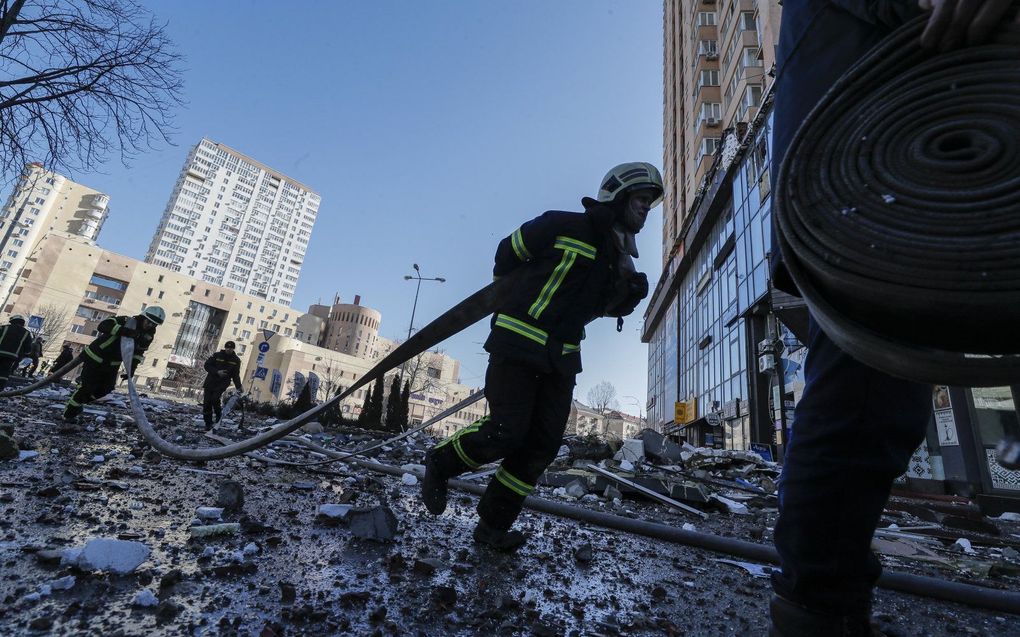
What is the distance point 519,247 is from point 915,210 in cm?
192

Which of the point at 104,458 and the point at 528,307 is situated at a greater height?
the point at 528,307

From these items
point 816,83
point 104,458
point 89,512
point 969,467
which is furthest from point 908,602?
point 969,467

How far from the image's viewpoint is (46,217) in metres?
86.7

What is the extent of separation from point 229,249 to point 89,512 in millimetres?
126442

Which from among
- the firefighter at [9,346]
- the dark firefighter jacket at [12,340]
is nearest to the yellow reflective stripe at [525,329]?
the firefighter at [9,346]

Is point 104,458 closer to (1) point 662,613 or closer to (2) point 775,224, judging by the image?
(1) point 662,613

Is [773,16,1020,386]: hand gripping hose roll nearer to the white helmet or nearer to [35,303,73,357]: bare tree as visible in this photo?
the white helmet

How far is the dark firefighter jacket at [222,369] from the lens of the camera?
916 centimetres

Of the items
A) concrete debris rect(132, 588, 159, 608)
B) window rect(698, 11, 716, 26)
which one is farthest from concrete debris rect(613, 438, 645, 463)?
window rect(698, 11, 716, 26)

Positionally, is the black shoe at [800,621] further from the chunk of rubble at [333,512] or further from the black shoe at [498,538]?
the chunk of rubble at [333,512]

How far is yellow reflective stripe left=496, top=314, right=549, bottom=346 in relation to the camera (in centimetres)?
237

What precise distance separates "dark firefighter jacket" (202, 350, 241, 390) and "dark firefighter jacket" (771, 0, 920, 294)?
10.1 meters

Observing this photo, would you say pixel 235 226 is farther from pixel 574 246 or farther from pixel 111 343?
pixel 574 246

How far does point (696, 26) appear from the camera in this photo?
111 feet
